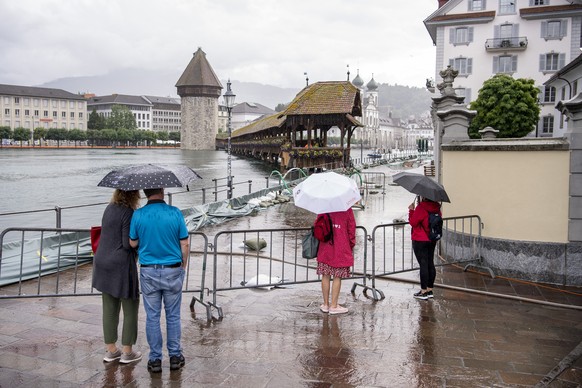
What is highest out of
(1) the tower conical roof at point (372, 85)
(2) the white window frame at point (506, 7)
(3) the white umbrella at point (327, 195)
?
(1) the tower conical roof at point (372, 85)

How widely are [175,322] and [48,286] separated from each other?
13.8 feet

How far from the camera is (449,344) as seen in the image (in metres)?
6.08

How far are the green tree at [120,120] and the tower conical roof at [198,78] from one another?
1360 inches

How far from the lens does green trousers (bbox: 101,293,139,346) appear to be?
5402mm

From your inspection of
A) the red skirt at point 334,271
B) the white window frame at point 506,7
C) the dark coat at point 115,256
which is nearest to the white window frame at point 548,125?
the white window frame at point 506,7

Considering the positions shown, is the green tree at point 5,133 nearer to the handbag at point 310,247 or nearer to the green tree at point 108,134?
the green tree at point 108,134

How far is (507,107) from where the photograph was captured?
37.6m

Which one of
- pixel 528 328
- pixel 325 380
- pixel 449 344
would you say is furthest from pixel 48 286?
pixel 528 328

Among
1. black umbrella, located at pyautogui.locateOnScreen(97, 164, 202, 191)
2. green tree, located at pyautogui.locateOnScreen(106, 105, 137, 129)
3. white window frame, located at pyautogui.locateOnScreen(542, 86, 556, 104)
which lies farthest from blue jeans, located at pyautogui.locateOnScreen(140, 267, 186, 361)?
green tree, located at pyautogui.locateOnScreen(106, 105, 137, 129)

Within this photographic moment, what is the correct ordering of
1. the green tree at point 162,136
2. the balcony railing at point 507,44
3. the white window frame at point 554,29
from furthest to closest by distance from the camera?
the green tree at point 162,136
the balcony railing at point 507,44
the white window frame at point 554,29

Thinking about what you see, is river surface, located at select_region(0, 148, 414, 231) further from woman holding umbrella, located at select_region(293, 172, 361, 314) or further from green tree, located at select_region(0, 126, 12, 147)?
green tree, located at select_region(0, 126, 12, 147)

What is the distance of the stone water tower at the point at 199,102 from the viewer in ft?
411

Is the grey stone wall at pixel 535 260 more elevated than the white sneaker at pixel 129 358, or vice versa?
the grey stone wall at pixel 535 260

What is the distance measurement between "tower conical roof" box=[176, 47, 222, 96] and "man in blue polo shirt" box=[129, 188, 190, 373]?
123188 mm
